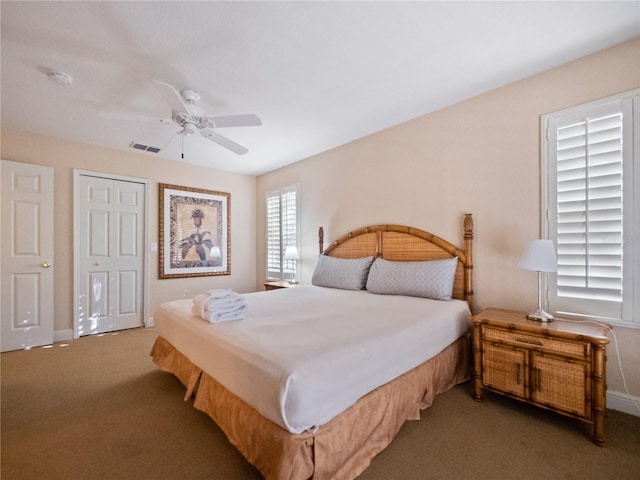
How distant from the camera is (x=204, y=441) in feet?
5.84

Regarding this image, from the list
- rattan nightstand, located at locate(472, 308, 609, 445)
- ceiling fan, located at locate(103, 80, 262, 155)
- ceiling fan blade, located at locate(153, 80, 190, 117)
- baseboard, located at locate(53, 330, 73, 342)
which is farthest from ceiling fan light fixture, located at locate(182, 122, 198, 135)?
baseboard, located at locate(53, 330, 73, 342)

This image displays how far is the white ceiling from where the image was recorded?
1.78 metres

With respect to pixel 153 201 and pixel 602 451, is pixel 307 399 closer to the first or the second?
pixel 602 451

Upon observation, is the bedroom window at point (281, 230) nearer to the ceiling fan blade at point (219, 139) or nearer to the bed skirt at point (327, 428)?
the ceiling fan blade at point (219, 139)

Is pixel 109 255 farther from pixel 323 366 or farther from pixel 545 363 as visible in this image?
pixel 545 363

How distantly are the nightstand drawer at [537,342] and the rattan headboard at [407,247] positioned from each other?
2.10 ft

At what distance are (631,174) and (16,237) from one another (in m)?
5.91

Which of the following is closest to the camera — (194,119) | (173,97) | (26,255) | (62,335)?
(173,97)

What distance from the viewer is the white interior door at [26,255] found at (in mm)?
3350

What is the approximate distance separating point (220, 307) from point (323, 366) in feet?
3.32

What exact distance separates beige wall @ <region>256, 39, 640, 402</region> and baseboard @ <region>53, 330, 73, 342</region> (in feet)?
13.4

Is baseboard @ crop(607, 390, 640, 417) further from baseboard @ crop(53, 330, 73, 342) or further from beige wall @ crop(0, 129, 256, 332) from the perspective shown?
baseboard @ crop(53, 330, 73, 342)

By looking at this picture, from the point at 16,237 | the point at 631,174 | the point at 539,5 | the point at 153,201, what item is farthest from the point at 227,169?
the point at 631,174

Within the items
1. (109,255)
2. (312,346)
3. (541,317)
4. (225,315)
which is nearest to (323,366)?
(312,346)
